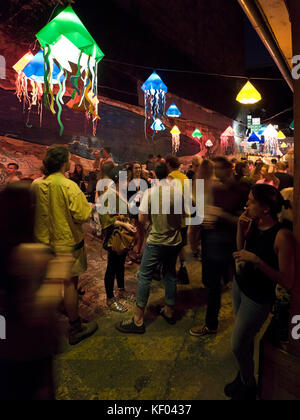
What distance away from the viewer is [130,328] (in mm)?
3172

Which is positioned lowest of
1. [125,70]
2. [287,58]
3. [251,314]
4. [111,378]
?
[111,378]

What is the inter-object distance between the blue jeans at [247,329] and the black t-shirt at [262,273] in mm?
61

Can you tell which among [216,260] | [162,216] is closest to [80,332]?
[162,216]

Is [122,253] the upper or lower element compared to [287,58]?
lower

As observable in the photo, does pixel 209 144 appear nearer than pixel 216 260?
No

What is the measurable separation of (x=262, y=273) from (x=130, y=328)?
192cm

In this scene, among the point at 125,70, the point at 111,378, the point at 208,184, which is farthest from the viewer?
the point at 125,70

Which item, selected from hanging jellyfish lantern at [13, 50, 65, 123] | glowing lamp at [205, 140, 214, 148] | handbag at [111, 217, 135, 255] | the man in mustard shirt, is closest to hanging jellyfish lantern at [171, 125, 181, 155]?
glowing lamp at [205, 140, 214, 148]

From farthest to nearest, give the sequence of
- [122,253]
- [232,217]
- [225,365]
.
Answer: [122,253], [232,217], [225,365]

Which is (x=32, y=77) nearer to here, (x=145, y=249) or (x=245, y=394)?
(x=145, y=249)

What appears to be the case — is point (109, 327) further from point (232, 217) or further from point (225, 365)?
point (232, 217)
